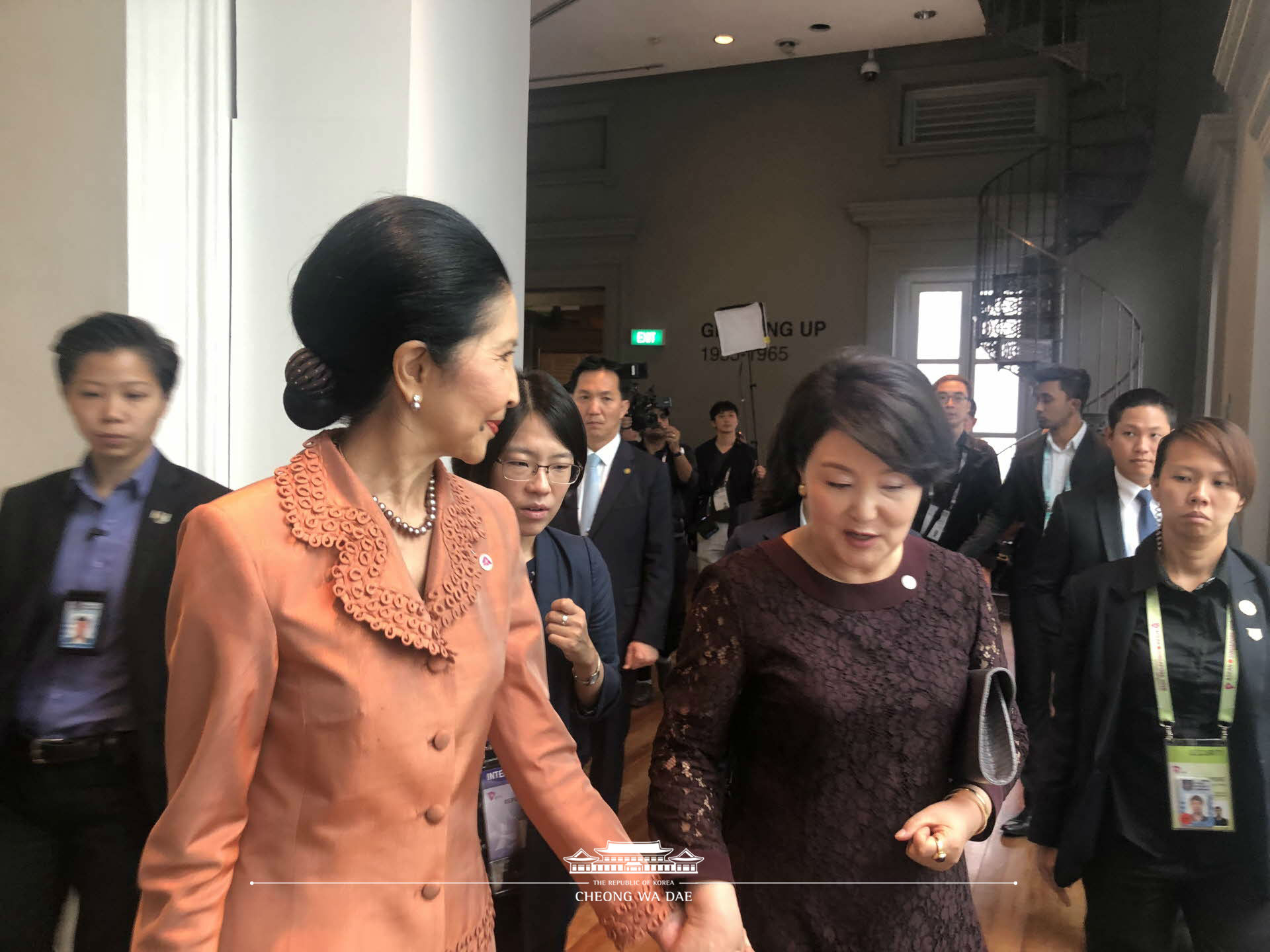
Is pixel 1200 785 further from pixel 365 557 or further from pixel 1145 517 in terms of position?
pixel 365 557

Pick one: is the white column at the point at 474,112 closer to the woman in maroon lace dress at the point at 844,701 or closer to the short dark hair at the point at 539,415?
the short dark hair at the point at 539,415

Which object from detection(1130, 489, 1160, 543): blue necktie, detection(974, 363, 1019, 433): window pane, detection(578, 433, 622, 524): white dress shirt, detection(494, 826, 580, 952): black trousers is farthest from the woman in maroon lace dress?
detection(974, 363, 1019, 433): window pane

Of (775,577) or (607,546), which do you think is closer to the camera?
(775,577)

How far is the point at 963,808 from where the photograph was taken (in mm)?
1104

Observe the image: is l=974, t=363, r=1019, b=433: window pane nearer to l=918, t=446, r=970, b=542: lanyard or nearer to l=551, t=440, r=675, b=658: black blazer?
l=918, t=446, r=970, b=542: lanyard

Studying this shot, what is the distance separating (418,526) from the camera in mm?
987

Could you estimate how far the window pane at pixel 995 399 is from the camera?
7.49m

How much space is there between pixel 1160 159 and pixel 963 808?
7350 millimetres

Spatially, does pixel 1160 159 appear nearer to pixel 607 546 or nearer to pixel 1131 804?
pixel 607 546

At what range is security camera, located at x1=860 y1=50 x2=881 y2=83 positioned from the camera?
7.48 meters

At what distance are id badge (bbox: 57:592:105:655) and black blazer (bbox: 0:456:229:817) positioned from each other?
3 centimetres

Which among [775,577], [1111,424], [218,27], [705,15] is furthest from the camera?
[705,15]

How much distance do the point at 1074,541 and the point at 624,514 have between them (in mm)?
1427

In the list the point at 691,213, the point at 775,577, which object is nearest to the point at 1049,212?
the point at 691,213
